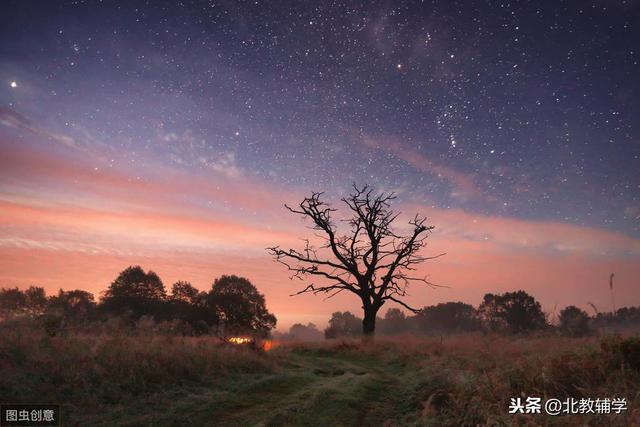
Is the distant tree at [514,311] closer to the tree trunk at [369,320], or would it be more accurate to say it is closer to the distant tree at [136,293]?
the tree trunk at [369,320]

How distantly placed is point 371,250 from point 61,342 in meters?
18.5

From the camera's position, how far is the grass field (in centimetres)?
745

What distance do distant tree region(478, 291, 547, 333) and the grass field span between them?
2087 inches

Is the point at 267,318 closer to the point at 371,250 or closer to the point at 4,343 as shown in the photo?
the point at 371,250

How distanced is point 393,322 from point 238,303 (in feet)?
241

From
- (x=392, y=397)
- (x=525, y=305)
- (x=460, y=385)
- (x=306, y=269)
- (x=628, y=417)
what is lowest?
(x=525, y=305)

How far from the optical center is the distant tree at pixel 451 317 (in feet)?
286

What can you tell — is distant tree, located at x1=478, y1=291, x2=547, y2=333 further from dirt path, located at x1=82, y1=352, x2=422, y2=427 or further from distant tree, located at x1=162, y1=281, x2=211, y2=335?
dirt path, located at x1=82, y1=352, x2=422, y2=427

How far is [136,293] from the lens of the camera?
42844mm

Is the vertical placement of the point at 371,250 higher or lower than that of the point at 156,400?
higher

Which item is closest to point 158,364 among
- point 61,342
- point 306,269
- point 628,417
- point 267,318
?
point 61,342

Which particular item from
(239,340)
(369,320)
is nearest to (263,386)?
(239,340)

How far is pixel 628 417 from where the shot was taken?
213 inches

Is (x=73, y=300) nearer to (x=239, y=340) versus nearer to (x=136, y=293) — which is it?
(x=136, y=293)
